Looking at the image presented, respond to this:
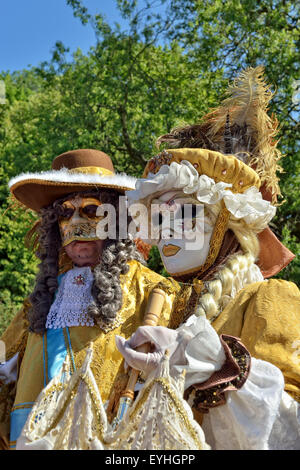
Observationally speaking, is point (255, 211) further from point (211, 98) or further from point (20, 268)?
point (20, 268)

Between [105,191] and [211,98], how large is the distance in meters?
5.41

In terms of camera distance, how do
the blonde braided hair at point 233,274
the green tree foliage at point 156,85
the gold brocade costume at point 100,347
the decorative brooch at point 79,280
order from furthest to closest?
the green tree foliage at point 156,85 < the decorative brooch at point 79,280 < the gold brocade costume at point 100,347 < the blonde braided hair at point 233,274

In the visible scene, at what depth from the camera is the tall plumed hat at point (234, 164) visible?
2555 mm

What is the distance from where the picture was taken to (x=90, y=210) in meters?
3.55

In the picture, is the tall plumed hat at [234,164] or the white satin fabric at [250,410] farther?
the tall plumed hat at [234,164]

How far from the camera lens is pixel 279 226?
8375 millimetres

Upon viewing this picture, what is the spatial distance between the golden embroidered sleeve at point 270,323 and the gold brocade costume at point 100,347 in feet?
2.20

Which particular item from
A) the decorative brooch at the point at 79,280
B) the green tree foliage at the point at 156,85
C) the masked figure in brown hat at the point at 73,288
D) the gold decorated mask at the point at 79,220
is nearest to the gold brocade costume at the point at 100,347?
the masked figure in brown hat at the point at 73,288

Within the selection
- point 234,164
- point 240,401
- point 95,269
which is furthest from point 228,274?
point 95,269

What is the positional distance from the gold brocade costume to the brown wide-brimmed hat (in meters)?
0.54

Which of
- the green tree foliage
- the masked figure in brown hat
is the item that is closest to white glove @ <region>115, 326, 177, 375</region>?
the masked figure in brown hat

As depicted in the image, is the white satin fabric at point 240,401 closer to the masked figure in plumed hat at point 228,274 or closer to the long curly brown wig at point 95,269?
the masked figure in plumed hat at point 228,274

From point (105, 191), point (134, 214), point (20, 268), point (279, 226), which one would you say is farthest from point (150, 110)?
point (134, 214)

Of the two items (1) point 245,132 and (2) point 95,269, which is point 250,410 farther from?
(2) point 95,269
